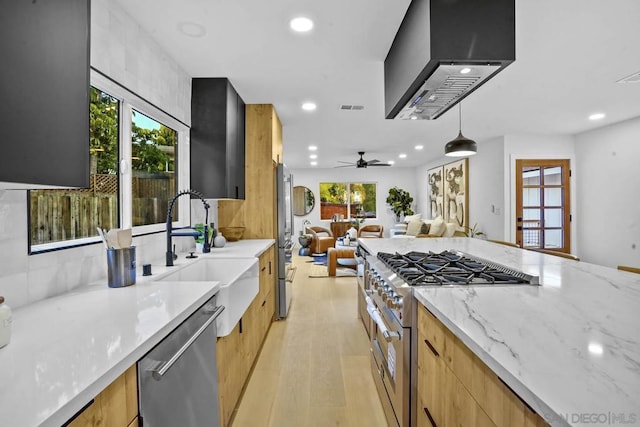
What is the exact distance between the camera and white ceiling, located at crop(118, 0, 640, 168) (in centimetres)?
197

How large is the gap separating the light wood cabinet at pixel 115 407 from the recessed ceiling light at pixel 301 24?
2.05 metres

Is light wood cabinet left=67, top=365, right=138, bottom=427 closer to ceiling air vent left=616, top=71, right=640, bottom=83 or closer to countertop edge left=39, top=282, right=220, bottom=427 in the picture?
countertop edge left=39, top=282, right=220, bottom=427

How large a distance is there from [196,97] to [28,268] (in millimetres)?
2126

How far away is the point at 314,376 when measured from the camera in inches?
97.3

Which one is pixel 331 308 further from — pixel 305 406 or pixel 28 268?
pixel 28 268

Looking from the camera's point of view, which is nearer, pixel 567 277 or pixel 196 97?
pixel 567 277

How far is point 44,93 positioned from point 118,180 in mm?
1198

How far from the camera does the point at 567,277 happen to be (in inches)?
64.1

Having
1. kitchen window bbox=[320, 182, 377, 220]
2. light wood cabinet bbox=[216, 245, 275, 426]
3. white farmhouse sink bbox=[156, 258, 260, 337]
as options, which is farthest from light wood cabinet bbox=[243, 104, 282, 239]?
kitchen window bbox=[320, 182, 377, 220]

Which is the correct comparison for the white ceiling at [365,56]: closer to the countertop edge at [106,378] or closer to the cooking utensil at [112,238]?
the cooking utensil at [112,238]

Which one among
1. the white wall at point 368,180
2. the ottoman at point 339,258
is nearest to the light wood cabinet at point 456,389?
the ottoman at point 339,258

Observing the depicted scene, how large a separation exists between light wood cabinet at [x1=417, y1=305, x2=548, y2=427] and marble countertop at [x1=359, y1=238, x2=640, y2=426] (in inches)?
2.3

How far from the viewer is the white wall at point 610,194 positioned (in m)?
4.61

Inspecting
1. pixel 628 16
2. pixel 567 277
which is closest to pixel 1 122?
pixel 567 277
